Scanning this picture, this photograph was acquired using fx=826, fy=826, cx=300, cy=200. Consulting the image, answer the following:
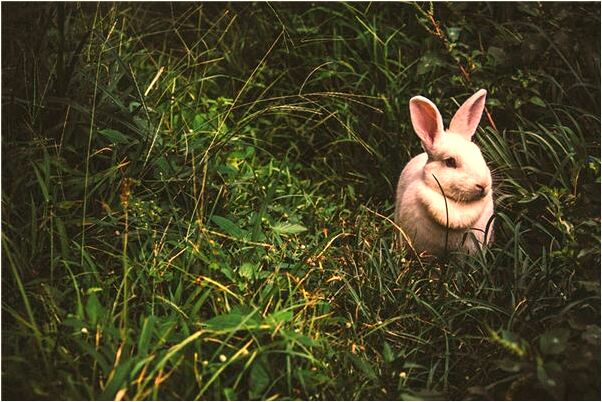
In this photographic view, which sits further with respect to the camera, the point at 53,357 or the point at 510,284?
the point at 510,284

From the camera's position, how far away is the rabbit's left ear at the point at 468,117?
3.73 meters

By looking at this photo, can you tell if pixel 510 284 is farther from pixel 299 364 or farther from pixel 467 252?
pixel 299 364

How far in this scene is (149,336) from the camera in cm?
282

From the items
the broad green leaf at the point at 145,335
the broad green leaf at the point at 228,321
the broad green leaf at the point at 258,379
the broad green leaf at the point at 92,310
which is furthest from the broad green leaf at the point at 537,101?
the broad green leaf at the point at 92,310

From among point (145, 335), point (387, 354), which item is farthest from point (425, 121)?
point (145, 335)

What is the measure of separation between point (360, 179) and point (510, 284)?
4.98 ft

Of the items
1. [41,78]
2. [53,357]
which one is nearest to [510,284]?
[53,357]

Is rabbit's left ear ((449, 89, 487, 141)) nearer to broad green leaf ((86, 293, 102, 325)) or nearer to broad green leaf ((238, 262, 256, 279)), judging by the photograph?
broad green leaf ((238, 262, 256, 279))

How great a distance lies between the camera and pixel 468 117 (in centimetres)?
377

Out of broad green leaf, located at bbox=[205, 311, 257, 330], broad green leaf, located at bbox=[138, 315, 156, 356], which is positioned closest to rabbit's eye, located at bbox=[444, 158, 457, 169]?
broad green leaf, located at bbox=[205, 311, 257, 330]

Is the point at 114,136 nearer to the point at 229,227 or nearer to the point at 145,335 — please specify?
the point at 229,227

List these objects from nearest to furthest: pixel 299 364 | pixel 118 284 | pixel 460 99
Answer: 1. pixel 299 364
2. pixel 118 284
3. pixel 460 99

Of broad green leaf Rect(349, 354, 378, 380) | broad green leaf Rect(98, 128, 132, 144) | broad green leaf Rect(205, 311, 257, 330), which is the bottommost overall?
broad green leaf Rect(349, 354, 378, 380)

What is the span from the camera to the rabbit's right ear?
3738 mm
